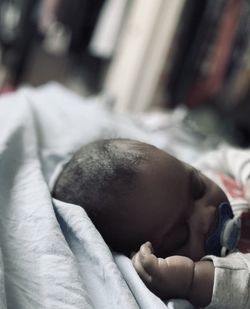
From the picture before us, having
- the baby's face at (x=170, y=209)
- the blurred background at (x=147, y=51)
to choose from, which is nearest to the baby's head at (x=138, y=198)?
the baby's face at (x=170, y=209)

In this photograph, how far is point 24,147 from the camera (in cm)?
88

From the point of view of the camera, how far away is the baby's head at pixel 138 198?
0.70 meters

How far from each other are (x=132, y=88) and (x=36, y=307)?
72.7 inches

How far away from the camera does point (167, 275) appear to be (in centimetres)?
63

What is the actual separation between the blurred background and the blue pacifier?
3.35 ft

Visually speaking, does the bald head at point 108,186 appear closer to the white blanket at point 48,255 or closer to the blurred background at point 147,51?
the white blanket at point 48,255

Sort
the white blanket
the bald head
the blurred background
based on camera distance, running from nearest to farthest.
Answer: the white blanket
the bald head
the blurred background

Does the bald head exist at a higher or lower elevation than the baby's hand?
higher

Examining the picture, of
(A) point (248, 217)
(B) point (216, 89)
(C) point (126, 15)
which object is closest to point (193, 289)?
(A) point (248, 217)

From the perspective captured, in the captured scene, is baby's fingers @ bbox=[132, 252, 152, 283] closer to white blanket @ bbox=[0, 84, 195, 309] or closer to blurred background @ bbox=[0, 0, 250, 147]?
white blanket @ bbox=[0, 84, 195, 309]

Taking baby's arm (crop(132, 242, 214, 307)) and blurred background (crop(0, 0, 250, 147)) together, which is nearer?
baby's arm (crop(132, 242, 214, 307))

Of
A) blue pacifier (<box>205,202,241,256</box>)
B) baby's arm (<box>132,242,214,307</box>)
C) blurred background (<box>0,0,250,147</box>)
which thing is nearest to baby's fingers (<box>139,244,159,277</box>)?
baby's arm (<box>132,242,214,307</box>)

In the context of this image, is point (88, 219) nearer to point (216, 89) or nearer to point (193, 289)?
point (193, 289)

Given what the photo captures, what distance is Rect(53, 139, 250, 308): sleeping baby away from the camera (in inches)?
25.1
